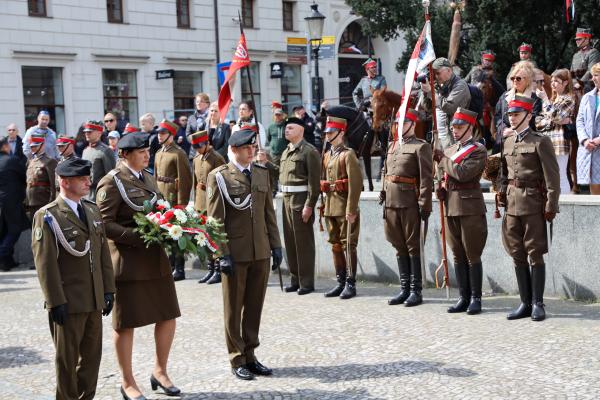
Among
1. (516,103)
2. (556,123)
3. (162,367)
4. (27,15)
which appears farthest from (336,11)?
(162,367)

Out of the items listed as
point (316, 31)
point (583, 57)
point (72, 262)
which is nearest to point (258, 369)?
point (72, 262)

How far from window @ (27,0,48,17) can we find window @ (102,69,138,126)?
9.57 feet

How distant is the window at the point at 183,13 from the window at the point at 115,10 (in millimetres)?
2579

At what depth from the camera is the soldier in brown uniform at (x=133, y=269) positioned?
673cm

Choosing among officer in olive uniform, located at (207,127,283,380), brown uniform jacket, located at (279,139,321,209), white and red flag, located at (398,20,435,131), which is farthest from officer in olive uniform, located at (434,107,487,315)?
officer in olive uniform, located at (207,127,283,380)

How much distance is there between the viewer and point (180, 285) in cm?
1240

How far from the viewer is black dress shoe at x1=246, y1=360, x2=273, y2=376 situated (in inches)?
290

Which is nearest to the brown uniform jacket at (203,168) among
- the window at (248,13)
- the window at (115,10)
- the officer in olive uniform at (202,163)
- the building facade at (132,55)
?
the officer in olive uniform at (202,163)

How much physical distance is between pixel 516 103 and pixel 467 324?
7.26 ft

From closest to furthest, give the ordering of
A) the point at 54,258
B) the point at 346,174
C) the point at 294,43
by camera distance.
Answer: the point at 54,258 → the point at 346,174 → the point at 294,43

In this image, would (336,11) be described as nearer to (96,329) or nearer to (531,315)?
(531,315)

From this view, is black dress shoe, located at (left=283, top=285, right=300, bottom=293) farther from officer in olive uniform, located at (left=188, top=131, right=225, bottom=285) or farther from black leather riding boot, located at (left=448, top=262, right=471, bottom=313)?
black leather riding boot, located at (left=448, top=262, right=471, bottom=313)

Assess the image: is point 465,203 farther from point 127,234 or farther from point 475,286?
point 127,234

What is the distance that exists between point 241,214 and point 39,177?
7949 millimetres
